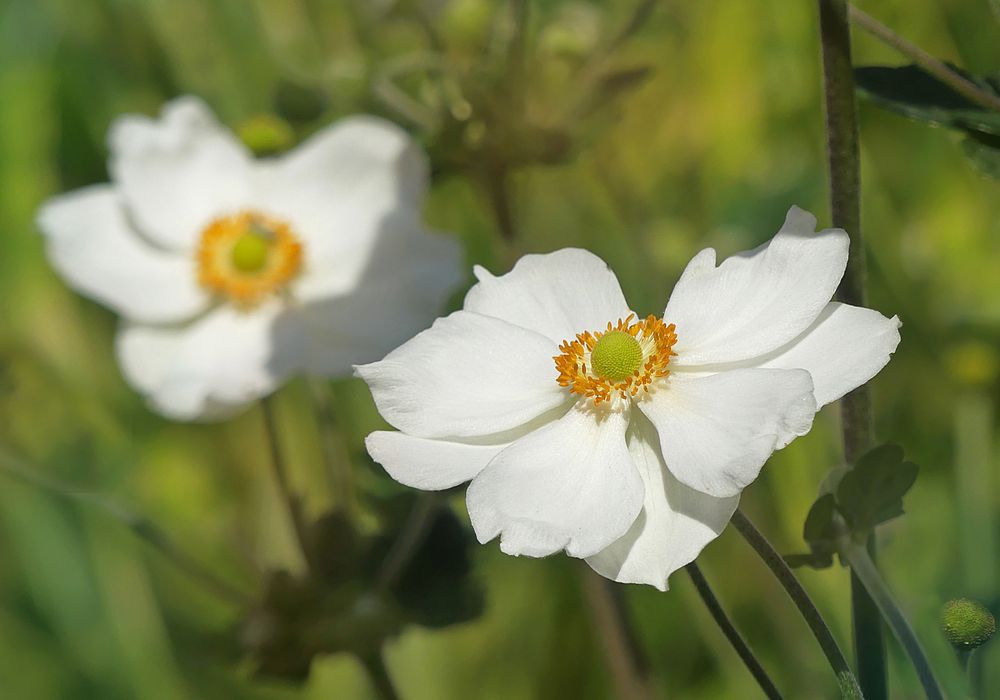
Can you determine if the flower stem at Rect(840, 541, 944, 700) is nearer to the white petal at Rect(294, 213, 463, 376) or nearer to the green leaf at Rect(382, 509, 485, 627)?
the green leaf at Rect(382, 509, 485, 627)

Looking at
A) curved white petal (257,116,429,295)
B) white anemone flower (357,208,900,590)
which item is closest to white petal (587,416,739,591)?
white anemone flower (357,208,900,590)

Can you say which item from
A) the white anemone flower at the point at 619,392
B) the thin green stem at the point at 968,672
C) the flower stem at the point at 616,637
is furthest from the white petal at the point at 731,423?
the flower stem at the point at 616,637

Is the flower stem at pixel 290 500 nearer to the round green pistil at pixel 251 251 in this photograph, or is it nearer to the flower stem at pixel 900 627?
the round green pistil at pixel 251 251

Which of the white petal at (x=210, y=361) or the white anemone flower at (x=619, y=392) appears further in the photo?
the white petal at (x=210, y=361)

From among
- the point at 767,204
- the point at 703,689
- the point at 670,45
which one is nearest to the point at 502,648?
the point at 703,689

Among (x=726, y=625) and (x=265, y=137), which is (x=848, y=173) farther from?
(x=265, y=137)
